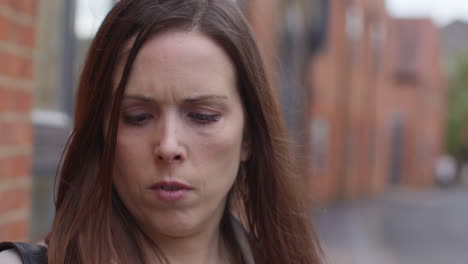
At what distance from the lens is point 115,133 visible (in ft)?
5.31

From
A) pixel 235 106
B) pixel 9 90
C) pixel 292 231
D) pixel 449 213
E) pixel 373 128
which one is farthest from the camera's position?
pixel 373 128

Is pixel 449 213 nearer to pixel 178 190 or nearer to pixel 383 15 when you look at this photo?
pixel 383 15

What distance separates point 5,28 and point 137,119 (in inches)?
40.6

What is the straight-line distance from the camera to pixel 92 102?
1673 mm

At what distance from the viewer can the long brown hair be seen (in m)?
1.61

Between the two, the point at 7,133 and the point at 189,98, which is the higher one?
the point at 189,98

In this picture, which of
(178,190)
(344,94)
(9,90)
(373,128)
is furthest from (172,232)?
(373,128)

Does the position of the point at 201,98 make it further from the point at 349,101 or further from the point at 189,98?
the point at 349,101

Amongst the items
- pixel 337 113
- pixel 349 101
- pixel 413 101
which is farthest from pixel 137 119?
pixel 413 101

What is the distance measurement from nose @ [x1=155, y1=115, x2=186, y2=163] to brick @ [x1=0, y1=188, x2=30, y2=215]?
1.05 m

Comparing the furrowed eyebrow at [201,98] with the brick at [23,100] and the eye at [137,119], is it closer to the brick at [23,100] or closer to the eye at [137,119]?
the eye at [137,119]

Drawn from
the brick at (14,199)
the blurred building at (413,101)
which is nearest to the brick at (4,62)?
the brick at (14,199)

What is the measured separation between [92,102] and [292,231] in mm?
637

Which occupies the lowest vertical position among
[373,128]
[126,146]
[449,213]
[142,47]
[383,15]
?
[449,213]
